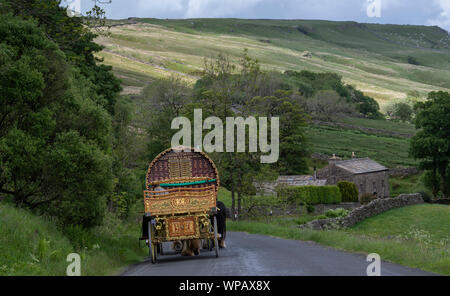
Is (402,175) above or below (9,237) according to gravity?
below

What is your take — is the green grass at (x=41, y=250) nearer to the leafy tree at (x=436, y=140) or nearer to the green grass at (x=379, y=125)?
the leafy tree at (x=436, y=140)

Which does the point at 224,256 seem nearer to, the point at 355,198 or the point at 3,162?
the point at 3,162

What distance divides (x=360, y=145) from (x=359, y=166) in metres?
40.8

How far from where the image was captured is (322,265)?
15.4m

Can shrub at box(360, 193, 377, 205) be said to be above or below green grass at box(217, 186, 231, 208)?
below

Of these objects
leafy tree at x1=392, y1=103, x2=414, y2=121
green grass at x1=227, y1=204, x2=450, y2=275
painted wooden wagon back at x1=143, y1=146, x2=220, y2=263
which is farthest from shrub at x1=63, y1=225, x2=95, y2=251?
leafy tree at x1=392, y1=103, x2=414, y2=121

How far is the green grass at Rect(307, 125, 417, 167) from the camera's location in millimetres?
109000

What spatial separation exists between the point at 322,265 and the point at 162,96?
85880mm

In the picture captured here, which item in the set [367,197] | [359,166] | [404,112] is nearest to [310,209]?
[367,197]

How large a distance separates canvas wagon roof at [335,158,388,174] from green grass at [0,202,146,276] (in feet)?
200

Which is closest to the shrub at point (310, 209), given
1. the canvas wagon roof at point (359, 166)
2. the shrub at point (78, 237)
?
the canvas wagon roof at point (359, 166)

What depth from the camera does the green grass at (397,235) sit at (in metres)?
17.2

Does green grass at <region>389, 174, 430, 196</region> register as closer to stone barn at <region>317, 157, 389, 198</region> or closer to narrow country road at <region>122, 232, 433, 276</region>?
stone barn at <region>317, 157, 389, 198</region>
